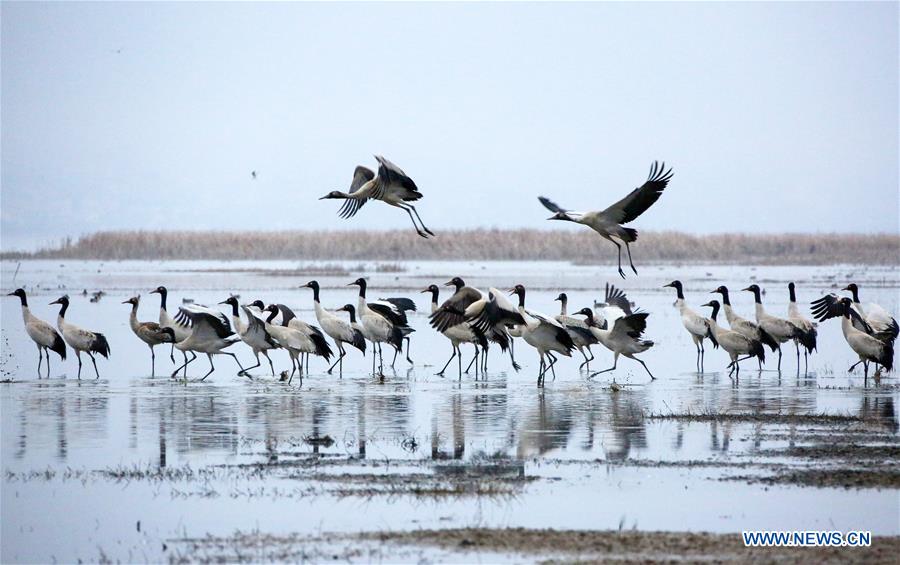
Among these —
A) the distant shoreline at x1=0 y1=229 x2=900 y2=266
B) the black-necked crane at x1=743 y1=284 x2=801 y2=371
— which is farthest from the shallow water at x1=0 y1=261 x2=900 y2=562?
the distant shoreline at x1=0 y1=229 x2=900 y2=266

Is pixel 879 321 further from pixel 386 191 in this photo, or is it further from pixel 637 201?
pixel 386 191

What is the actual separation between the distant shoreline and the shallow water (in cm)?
3871

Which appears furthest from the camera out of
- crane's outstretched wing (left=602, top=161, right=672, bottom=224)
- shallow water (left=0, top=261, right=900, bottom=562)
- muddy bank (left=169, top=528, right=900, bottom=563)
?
crane's outstretched wing (left=602, top=161, right=672, bottom=224)

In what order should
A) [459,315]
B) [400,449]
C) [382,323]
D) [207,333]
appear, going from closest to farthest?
[400,449] < [459,315] < [207,333] < [382,323]

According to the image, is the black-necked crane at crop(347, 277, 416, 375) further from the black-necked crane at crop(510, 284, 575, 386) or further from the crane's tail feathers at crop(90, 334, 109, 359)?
the crane's tail feathers at crop(90, 334, 109, 359)

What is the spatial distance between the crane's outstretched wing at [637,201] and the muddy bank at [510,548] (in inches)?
314

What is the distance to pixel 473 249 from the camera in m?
60.5

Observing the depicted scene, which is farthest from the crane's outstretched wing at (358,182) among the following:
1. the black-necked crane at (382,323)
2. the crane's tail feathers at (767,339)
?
the crane's tail feathers at (767,339)

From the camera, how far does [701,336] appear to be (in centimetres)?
1872

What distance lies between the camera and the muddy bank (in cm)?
745

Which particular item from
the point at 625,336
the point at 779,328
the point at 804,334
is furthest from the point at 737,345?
the point at 625,336


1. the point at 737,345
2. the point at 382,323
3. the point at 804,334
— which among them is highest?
the point at 382,323

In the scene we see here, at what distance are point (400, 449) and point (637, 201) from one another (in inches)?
243

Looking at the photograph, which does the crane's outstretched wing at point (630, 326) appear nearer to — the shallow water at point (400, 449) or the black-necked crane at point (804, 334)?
the shallow water at point (400, 449)
